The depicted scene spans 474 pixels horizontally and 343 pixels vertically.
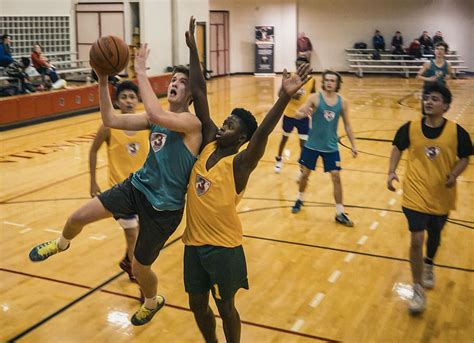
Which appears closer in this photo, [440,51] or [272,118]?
[272,118]

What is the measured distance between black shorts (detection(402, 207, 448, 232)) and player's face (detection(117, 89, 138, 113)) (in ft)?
8.40

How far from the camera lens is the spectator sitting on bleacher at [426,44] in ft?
86.3

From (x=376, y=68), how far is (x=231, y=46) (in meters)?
6.73

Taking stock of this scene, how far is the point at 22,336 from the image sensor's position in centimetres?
492

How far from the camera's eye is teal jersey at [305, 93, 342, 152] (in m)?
7.71

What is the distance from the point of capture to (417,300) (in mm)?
5320

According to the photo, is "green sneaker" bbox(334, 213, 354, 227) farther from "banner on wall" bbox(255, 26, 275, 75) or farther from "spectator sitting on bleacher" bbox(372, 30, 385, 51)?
"banner on wall" bbox(255, 26, 275, 75)

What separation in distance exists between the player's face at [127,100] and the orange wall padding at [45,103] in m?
9.87

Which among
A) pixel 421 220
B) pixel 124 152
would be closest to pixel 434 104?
pixel 421 220

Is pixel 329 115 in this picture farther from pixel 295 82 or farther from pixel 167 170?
pixel 295 82

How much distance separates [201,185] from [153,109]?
572 mm

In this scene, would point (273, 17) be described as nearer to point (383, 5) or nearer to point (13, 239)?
point (383, 5)

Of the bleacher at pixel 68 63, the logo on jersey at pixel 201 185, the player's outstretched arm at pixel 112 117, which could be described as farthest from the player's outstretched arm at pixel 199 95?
the bleacher at pixel 68 63

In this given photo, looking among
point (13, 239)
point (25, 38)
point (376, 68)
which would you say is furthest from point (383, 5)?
point (13, 239)
